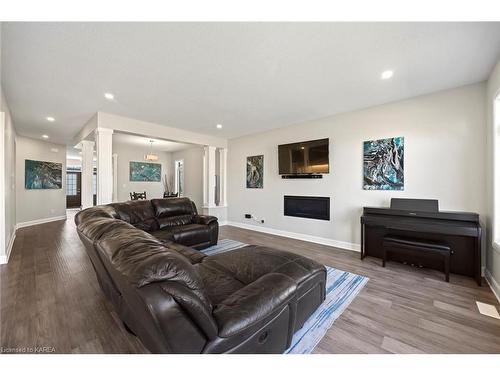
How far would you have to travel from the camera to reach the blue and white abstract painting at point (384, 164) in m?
3.20

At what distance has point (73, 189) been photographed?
998 centimetres

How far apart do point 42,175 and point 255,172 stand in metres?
6.60

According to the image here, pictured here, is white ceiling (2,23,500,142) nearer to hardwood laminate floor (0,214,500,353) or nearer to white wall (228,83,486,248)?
white wall (228,83,486,248)

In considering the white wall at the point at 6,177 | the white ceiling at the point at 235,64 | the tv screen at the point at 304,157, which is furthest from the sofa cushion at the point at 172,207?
the tv screen at the point at 304,157

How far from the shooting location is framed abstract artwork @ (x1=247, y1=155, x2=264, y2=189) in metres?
5.20

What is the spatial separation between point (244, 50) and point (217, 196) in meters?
4.55

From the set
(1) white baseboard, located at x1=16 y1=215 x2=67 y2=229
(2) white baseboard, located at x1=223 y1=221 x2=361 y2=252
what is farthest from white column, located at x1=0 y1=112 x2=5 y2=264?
(2) white baseboard, located at x1=223 y1=221 x2=361 y2=252

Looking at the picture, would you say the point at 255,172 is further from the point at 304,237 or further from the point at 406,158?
the point at 406,158

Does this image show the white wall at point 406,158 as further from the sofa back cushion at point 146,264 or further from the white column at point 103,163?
the sofa back cushion at point 146,264

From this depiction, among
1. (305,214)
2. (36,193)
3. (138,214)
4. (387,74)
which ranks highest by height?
(387,74)

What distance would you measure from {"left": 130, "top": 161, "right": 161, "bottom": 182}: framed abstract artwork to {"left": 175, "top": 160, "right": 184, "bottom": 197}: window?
0.69 m

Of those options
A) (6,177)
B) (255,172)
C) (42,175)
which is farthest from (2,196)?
(255,172)

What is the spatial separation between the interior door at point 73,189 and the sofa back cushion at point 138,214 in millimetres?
8659

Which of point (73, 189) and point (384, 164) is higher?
point (384, 164)
